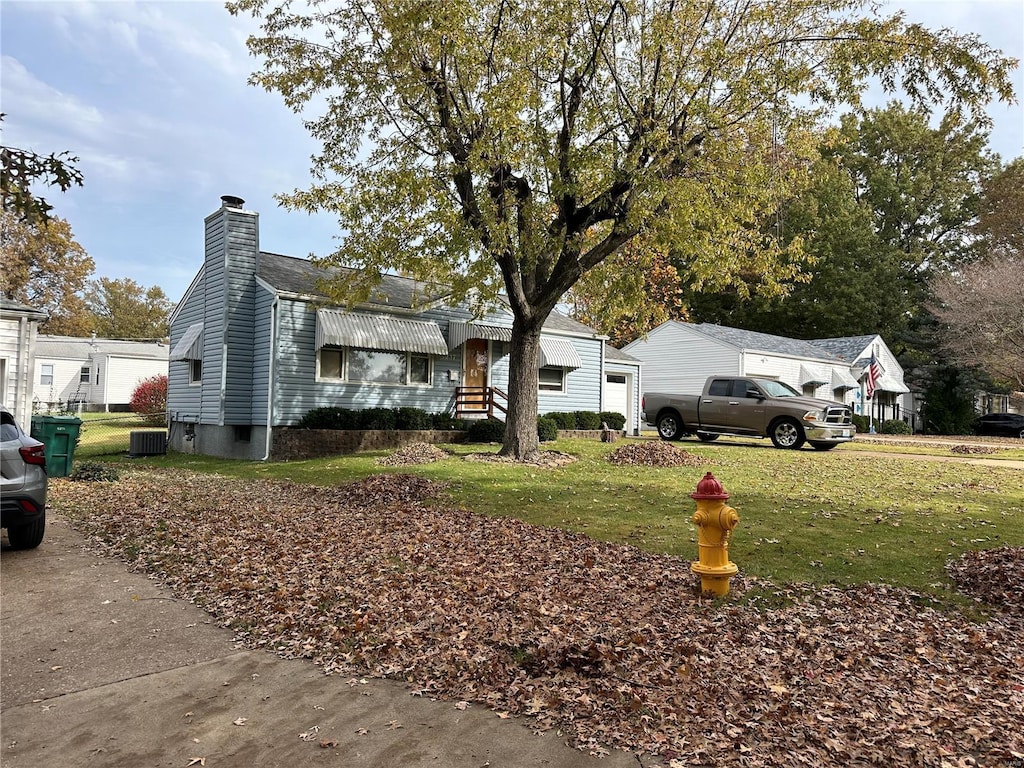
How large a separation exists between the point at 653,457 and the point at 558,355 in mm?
7930

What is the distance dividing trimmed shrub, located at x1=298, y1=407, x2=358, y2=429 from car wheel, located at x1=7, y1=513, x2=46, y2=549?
923 cm

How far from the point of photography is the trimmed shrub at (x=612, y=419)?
2184 cm

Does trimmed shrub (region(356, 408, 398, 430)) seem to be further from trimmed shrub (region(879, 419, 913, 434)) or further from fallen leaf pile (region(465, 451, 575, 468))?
trimmed shrub (region(879, 419, 913, 434))

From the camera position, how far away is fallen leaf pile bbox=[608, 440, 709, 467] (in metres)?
12.9

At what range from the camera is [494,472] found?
11.5m

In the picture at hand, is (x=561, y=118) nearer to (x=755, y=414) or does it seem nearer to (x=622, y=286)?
(x=622, y=286)

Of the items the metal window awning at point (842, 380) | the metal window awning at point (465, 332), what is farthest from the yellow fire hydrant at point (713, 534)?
the metal window awning at point (842, 380)

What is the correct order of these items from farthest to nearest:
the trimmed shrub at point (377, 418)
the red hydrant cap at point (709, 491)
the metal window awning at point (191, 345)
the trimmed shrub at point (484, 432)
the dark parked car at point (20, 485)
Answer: the trimmed shrub at point (484, 432) < the metal window awning at point (191, 345) < the trimmed shrub at point (377, 418) < the dark parked car at point (20, 485) < the red hydrant cap at point (709, 491)

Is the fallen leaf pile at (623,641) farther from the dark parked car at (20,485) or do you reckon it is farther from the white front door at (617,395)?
the white front door at (617,395)

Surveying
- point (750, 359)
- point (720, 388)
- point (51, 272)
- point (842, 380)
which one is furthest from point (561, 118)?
point (51, 272)

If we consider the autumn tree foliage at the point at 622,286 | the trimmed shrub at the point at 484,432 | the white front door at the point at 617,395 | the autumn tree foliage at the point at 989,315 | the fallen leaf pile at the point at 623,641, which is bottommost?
the fallen leaf pile at the point at 623,641

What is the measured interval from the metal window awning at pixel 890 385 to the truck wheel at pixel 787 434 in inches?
898

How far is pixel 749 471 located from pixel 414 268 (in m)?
7.49

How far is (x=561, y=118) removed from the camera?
12.6 meters
